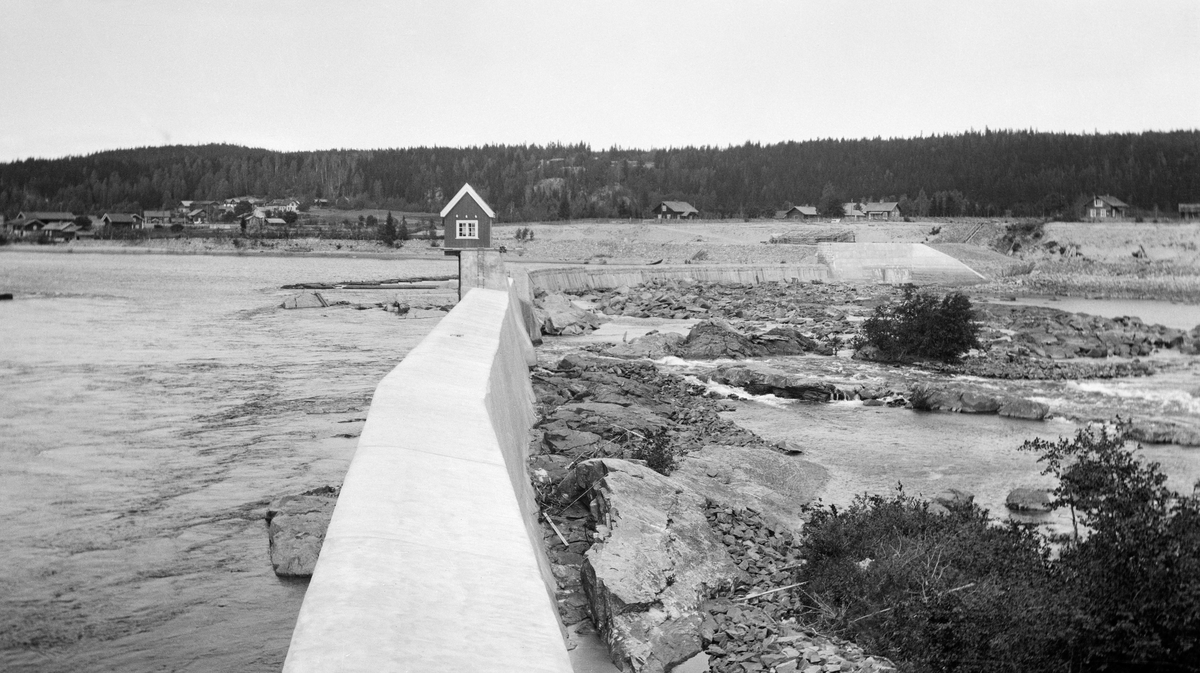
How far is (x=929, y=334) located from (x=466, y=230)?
641 inches

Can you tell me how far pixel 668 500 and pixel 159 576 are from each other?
4.98 m

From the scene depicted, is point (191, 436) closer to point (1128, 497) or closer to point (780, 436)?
point (780, 436)

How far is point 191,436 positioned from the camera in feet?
51.3

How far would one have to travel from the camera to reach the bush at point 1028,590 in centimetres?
709

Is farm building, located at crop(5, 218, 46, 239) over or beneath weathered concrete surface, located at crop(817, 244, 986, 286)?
over

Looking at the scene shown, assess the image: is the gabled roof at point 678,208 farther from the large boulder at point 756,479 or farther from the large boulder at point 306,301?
the large boulder at point 756,479

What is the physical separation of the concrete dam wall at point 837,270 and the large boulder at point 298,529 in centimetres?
4969

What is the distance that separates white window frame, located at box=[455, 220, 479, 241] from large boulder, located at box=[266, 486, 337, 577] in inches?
945

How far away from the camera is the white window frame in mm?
34812

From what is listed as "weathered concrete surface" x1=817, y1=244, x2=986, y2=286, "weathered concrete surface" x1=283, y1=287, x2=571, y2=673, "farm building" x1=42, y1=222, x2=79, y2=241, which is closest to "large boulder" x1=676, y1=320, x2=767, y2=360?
"weathered concrete surface" x1=283, y1=287, x2=571, y2=673

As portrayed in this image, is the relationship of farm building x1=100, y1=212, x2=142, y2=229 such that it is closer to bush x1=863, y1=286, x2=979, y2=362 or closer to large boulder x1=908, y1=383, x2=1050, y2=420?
bush x1=863, y1=286, x2=979, y2=362

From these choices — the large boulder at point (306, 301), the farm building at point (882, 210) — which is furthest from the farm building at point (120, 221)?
the large boulder at point (306, 301)

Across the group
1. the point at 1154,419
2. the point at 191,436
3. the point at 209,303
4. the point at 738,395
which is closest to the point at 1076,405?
the point at 1154,419

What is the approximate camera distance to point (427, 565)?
4707mm
